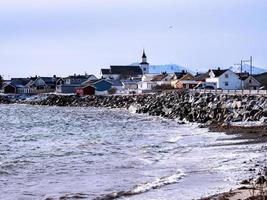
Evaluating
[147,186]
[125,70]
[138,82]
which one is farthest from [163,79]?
[147,186]

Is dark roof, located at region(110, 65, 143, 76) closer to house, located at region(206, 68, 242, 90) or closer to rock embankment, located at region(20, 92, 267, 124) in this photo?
house, located at region(206, 68, 242, 90)

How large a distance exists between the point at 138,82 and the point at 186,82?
21262 mm

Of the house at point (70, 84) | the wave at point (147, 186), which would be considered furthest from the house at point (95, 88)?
the wave at point (147, 186)

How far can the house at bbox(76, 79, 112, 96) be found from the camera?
103812 mm

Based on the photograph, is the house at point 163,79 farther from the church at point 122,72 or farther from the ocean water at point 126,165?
the ocean water at point 126,165

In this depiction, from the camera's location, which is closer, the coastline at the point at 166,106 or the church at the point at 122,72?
the coastline at the point at 166,106

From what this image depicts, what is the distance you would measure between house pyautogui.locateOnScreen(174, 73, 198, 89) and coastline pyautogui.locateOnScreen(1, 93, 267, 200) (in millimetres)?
15548

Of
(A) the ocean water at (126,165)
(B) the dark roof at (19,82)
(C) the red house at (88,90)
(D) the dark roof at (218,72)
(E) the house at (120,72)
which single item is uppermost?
(E) the house at (120,72)

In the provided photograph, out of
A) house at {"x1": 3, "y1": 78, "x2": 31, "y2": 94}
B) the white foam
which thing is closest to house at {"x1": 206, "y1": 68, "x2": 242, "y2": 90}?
house at {"x1": 3, "y1": 78, "x2": 31, "y2": 94}

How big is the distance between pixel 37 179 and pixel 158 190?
4854 mm

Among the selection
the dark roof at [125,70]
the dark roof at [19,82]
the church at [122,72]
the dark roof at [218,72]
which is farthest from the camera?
the dark roof at [125,70]

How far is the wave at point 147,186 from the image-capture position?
15230mm

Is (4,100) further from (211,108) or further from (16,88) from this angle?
(211,108)

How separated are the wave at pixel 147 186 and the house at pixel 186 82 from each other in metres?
79.4
